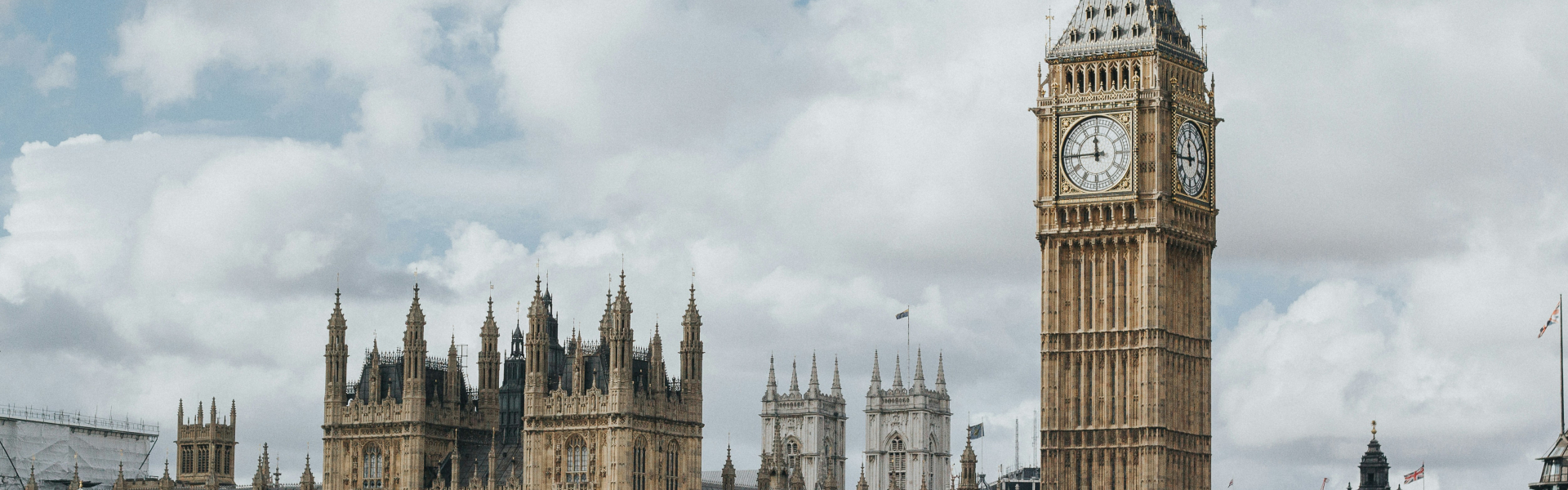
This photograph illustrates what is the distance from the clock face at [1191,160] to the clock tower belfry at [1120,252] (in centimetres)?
14

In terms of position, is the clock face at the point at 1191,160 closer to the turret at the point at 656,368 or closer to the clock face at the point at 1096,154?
the clock face at the point at 1096,154

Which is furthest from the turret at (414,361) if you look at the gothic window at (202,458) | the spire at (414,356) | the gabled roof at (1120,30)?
the gabled roof at (1120,30)

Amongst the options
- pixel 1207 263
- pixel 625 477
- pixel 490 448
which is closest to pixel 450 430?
pixel 490 448

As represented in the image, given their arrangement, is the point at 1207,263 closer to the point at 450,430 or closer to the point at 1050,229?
the point at 1050,229

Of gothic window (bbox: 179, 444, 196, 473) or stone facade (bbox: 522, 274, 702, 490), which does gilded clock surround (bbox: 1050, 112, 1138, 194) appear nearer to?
stone facade (bbox: 522, 274, 702, 490)

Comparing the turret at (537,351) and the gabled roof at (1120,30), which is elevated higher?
the gabled roof at (1120,30)

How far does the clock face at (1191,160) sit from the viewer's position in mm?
134000

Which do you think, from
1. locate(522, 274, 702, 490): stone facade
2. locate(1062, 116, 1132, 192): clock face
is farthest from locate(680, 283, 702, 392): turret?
locate(1062, 116, 1132, 192): clock face

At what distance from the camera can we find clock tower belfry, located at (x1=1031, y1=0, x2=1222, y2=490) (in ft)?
430

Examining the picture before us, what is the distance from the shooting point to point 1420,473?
155 meters

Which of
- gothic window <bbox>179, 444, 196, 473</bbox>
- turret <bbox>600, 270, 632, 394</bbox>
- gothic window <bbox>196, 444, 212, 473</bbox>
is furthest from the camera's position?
gothic window <bbox>179, 444, 196, 473</bbox>

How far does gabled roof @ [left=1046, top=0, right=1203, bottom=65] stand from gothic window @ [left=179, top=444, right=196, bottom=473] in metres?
60.7

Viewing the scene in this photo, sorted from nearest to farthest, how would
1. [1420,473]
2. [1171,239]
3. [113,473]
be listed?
[1171,239]
[1420,473]
[113,473]

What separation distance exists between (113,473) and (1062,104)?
293 ft
